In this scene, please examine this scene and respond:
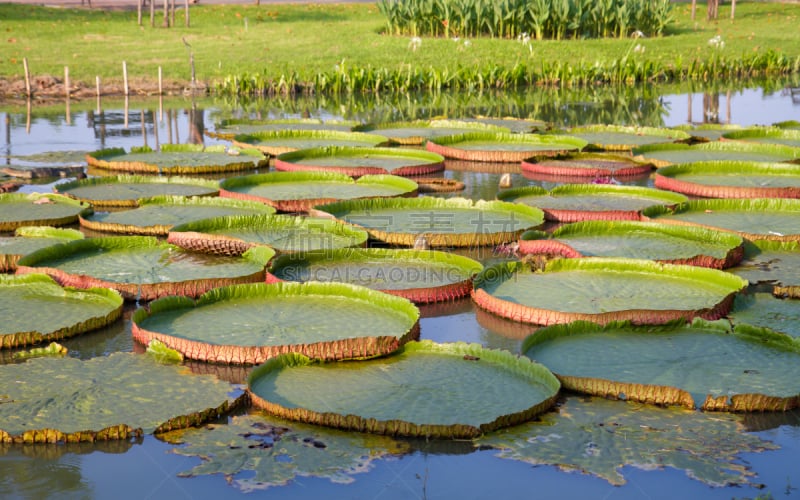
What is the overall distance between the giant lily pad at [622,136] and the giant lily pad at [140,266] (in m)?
6.56

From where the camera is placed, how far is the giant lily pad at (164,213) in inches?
339

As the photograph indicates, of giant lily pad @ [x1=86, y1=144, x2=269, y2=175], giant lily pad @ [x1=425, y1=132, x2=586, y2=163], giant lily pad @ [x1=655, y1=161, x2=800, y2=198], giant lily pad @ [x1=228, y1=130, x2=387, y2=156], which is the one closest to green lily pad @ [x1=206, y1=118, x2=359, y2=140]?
giant lily pad @ [x1=228, y1=130, x2=387, y2=156]

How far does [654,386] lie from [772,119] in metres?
13.0

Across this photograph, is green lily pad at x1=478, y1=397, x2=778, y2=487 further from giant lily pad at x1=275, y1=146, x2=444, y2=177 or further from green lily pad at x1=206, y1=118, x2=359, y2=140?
green lily pad at x1=206, y1=118, x2=359, y2=140

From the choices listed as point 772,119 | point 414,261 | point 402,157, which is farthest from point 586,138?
point 414,261

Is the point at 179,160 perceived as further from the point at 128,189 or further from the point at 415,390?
the point at 415,390

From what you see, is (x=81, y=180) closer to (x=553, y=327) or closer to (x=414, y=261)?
(x=414, y=261)

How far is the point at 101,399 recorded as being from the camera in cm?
511

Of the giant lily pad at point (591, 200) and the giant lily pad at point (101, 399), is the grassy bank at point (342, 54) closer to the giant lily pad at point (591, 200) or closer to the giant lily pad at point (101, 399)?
the giant lily pad at point (591, 200)

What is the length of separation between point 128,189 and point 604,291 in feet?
18.1

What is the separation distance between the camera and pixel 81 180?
10375 millimetres

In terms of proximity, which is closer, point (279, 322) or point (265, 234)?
point (279, 322)

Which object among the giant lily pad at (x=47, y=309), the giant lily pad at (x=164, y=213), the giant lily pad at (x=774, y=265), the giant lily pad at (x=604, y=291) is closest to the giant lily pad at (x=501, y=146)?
the giant lily pad at (x=164, y=213)

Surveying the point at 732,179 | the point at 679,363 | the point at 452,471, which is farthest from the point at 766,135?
the point at 452,471
